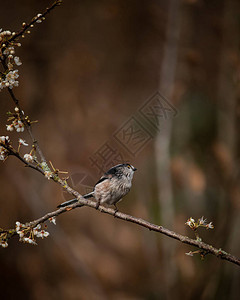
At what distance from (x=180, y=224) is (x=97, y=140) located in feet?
7.10

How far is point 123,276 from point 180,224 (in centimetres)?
157

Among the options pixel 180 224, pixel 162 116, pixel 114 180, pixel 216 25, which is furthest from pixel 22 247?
pixel 216 25

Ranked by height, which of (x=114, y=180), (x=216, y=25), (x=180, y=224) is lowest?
(x=114, y=180)

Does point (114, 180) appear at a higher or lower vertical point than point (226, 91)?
lower

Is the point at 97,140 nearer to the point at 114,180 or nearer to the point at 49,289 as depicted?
the point at 49,289

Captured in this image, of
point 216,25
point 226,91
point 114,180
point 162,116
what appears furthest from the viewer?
point 216,25

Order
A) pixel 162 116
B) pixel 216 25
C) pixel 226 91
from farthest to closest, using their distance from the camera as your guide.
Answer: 1. pixel 216 25
2. pixel 226 91
3. pixel 162 116

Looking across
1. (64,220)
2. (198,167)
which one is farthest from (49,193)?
(198,167)

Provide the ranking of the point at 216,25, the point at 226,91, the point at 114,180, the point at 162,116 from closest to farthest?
the point at 114,180 → the point at 162,116 → the point at 226,91 → the point at 216,25

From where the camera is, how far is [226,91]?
5738 mm

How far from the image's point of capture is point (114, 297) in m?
6.20

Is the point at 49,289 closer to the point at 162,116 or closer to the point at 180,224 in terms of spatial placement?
the point at 180,224

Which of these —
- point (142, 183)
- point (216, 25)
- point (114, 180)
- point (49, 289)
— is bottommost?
Result: point (114, 180)

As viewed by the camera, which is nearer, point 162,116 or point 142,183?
A: point 162,116
